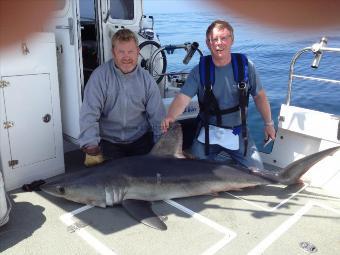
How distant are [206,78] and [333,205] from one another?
1881 millimetres

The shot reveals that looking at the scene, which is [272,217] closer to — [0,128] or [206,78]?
[206,78]

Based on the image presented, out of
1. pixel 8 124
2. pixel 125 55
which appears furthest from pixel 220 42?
pixel 8 124

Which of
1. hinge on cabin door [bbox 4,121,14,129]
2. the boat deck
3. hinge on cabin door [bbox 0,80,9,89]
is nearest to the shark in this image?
the boat deck

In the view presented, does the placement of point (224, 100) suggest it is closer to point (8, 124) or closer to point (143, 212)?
point (143, 212)

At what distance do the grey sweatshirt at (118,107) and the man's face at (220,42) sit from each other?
0.82 m

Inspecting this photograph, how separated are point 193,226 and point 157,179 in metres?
0.59

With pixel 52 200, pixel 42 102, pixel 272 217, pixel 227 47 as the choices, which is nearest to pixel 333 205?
pixel 272 217

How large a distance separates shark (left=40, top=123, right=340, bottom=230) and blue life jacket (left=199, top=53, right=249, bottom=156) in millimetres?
616

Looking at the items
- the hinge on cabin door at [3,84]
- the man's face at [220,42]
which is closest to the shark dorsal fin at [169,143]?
the man's face at [220,42]

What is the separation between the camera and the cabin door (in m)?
3.97

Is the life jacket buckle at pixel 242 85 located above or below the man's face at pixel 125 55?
below

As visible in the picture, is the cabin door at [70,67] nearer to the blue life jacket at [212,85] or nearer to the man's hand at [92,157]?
the man's hand at [92,157]

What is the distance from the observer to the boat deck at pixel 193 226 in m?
2.79

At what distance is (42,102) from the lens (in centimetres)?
390
